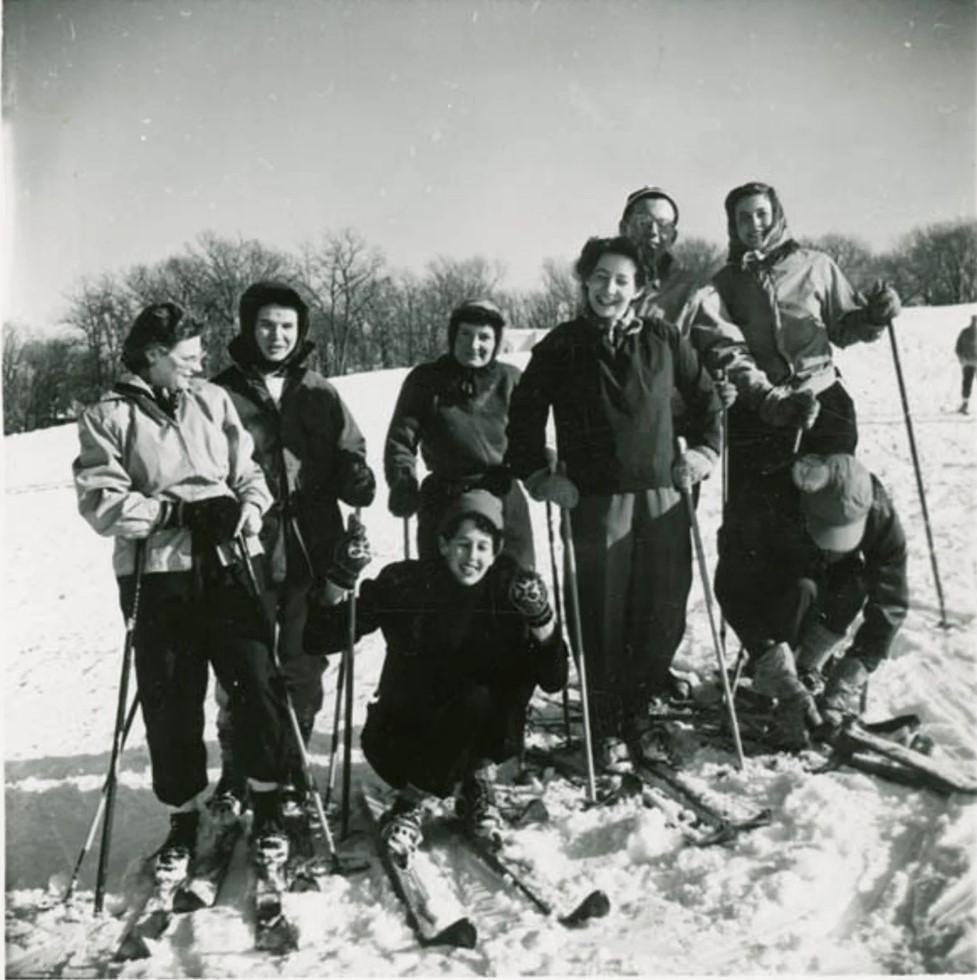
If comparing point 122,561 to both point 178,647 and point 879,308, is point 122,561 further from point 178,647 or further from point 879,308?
point 879,308

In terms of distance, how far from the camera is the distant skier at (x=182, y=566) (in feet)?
9.39

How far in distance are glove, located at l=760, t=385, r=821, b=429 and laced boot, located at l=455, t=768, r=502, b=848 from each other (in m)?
1.85

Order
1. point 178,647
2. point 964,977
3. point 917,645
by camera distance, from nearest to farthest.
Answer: point 964,977 < point 178,647 < point 917,645

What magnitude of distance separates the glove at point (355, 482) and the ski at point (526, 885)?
130 cm

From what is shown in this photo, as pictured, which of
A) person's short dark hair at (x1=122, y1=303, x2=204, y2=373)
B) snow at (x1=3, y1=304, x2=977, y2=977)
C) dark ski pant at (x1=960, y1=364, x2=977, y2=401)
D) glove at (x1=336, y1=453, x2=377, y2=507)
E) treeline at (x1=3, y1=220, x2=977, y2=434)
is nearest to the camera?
snow at (x1=3, y1=304, x2=977, y2=977)

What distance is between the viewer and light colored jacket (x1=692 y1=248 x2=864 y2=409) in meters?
3.82

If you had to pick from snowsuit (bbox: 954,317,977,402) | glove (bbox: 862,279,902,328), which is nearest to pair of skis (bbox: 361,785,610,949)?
glove (bbox: 862,279,902,328)

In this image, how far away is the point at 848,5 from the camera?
12.4 ft

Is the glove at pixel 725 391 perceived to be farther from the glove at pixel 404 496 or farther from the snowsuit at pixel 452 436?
the glove at pixel 404 496

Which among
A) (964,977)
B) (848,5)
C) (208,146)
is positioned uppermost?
(848,5)

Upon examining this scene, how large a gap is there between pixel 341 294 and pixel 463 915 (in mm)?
4446

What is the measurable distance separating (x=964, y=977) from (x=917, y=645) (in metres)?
1.90

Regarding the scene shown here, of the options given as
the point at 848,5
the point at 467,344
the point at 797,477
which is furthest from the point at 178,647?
the point at 848,5

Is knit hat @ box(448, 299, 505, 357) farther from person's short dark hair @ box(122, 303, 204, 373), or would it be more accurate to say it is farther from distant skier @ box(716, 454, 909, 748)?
distant skier @ box(716, 454, 909, 748)
